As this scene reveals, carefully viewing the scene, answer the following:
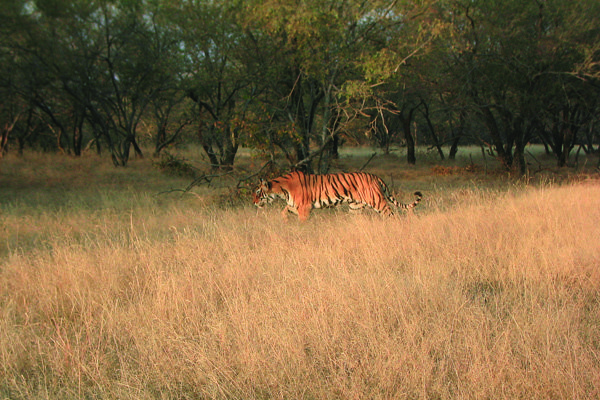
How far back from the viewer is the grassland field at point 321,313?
8.20 ft

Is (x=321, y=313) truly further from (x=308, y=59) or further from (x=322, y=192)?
(x=308, y=59)

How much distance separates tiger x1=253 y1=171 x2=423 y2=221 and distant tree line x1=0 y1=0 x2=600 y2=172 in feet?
5.34

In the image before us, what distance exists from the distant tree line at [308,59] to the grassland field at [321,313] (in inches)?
170

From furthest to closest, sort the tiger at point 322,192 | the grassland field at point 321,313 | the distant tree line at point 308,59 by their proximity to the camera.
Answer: the distant tree line at point 308,59 < the tiger at point 322,192 < the grassland field at point 321,313

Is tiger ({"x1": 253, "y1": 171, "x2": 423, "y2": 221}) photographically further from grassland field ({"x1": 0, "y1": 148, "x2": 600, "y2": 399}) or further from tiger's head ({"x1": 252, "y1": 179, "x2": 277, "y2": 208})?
grassland field ({"x1": 0, "y1": 148, "x2": 600, "y2": 399})

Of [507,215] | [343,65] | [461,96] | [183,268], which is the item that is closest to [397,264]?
[183,268]

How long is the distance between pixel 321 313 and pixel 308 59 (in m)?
7.80

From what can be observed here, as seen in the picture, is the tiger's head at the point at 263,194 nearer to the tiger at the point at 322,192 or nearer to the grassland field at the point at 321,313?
the tiger at the point at 322,192

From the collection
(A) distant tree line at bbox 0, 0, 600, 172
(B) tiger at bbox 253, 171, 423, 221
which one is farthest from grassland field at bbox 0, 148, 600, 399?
(A) distant tree line at bbox 0, 0, 600, 172

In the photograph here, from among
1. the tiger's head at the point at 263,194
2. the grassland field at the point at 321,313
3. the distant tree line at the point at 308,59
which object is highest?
the distant tree line at the point at 308,59

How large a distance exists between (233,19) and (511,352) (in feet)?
37.1

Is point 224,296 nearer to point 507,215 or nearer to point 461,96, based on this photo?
point 507,215

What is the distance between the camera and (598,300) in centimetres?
338

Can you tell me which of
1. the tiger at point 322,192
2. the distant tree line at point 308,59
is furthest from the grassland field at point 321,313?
the distant tree line at point 308,59
